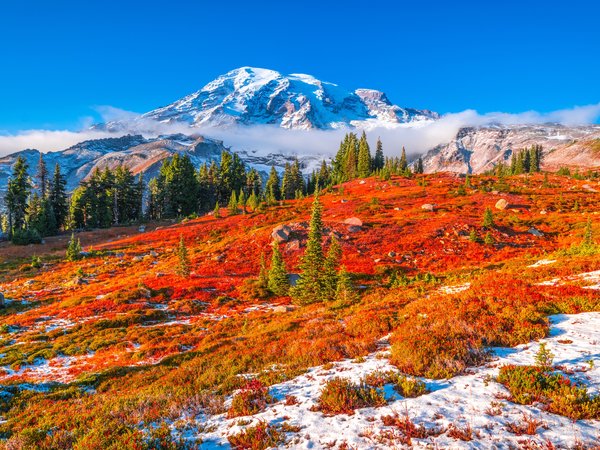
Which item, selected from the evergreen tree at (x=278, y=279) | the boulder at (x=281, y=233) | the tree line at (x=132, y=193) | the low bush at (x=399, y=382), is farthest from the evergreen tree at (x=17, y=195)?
the low bush at (x=399, y=382)

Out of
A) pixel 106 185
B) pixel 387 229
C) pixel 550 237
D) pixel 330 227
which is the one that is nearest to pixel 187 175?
pixel 106 185

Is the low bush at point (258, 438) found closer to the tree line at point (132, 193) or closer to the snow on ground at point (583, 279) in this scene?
the snow on ground at point (583, 279)

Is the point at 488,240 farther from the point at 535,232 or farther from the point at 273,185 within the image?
the point at 273,185

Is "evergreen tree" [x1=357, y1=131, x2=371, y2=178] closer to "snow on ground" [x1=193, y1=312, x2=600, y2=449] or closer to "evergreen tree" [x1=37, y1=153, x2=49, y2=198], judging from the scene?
"evergreen tree" [x1=37, y1=153, x2=49, y2=198]

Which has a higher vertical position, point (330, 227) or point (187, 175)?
point (187, 175)

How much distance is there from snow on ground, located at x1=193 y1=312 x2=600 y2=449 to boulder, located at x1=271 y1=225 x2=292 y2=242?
104 ft

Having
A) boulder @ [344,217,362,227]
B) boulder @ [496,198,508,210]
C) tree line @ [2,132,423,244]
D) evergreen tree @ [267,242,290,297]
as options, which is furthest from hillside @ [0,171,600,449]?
tree line @ [2,132,423,244]

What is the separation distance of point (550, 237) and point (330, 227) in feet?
81.3

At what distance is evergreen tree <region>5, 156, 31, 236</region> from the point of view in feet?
200

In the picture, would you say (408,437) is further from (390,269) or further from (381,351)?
(390,269)

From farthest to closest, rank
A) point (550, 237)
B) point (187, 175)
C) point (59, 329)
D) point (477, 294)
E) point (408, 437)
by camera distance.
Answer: point (187, 175), point (550, 237), point (59, 329), point (477, 294), point (408, 437)

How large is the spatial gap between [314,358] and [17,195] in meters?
76.6

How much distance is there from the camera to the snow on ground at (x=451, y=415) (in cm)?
498

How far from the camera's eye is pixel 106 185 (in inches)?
2849
